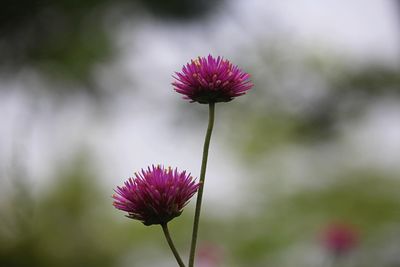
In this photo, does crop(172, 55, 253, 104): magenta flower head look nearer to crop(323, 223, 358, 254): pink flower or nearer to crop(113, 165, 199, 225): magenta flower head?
crop(113, 165, 199, 225): magenta flower head

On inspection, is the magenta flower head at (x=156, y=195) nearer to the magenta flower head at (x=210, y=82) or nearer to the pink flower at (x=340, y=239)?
the magenta flower head at (x=210, y=82)

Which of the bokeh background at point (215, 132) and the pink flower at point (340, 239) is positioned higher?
the bokeh background at point (215, 132)

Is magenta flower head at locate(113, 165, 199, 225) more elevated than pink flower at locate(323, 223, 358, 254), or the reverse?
pink flower at locate(323, 223, 358, 254)

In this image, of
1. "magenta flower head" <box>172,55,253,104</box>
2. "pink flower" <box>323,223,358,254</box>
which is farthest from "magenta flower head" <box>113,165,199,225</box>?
"pink flower" <box>323,223,358,254</box>

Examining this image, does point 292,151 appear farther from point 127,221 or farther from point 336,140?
point 127,221

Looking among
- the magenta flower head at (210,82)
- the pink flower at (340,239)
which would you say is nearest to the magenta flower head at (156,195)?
the magenta flower head at (210,82)

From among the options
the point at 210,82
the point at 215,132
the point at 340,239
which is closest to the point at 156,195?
the point at 210,82
